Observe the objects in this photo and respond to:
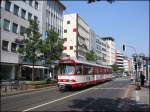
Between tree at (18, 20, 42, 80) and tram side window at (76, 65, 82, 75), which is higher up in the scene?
tree at (18, 20, 42, 80)

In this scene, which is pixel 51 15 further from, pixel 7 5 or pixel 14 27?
pixel 7 5

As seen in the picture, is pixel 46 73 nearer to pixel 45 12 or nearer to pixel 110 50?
pixel 45 12

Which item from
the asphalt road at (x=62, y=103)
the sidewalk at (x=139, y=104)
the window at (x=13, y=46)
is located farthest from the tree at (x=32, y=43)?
the sidewalk at (x=139, y=104)

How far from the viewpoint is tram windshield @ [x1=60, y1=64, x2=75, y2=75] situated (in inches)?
1153

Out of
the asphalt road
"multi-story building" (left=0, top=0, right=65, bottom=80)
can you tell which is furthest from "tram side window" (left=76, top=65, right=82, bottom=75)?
"multi-story building" (left=0, top=0, right=65, bottom=80)

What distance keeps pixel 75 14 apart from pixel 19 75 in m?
51.4

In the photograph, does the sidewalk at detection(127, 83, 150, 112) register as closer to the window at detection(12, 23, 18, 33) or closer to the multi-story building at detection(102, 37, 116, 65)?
the window at detection(12, 23, 18, 33)

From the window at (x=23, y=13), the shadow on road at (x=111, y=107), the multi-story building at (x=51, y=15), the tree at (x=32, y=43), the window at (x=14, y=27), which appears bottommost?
the shadow on road at (x=111, y=107)

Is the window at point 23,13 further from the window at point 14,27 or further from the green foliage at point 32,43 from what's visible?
the green foliage at point 32,43

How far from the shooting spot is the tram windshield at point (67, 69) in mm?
29297

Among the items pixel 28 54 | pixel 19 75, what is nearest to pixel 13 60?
pixel 19 75

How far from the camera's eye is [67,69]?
29562 millimetres

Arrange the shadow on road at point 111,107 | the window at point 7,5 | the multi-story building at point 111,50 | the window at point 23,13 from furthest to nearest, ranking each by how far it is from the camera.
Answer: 1. the multi-story building at point 111,50
2. the window at point 23,13
3. the window at point 7,5
4. the shadow on road at point 111,107

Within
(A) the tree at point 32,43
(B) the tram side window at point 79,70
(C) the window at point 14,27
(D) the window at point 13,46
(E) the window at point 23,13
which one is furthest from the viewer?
(E) the window at point 23,13
